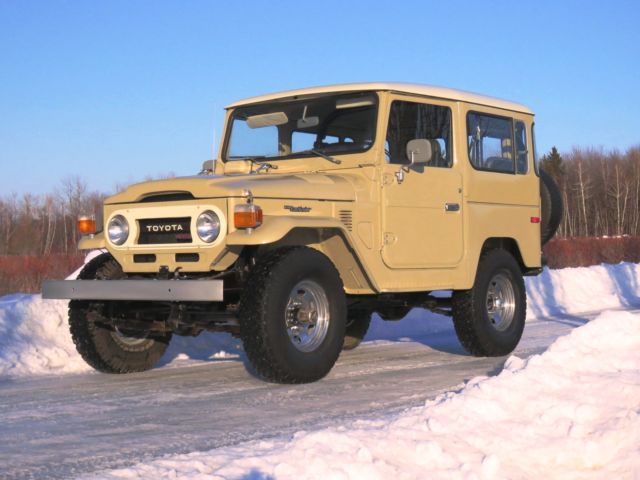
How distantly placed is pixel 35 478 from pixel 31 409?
203 centimetres

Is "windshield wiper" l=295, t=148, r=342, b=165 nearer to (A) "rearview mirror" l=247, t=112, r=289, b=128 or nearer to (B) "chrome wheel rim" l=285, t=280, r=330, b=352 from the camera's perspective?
(A) "rearview mirror" l=247, t=112, r=289, b=128

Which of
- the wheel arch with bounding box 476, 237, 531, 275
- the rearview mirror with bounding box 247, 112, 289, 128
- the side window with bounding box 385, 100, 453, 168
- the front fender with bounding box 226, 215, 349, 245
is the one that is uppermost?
the rearview mirror with bounding box 247, 112, 289, 128

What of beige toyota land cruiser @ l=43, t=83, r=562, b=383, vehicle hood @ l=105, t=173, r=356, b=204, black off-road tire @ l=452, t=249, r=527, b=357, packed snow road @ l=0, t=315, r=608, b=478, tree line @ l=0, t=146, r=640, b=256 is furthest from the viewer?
tree line @ l=0, t=146, r=640, b=256

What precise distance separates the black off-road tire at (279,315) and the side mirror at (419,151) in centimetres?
143

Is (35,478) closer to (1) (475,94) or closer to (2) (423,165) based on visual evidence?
(2) (423,165)

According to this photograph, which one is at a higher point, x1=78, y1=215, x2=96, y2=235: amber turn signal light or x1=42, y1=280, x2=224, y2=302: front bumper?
x1=78, y1=215, x2=96, y2=235: amber turn signal light

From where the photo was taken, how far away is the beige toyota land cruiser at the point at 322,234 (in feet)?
23.2

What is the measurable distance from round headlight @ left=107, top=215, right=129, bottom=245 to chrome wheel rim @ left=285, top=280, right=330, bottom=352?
157 cm

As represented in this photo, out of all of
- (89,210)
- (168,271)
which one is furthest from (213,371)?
(89,210)

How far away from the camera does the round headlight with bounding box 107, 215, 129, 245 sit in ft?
25.4

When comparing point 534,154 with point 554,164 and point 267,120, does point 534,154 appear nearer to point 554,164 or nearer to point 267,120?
point 267,120

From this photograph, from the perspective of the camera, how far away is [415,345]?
10.5m

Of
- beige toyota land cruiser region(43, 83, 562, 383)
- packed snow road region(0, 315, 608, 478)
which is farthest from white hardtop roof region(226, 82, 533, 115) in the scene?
packed snow road region(0, 315, 608, 478)

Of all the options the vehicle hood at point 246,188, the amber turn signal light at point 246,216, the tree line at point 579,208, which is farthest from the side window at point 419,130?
the tree line at point 579,208
